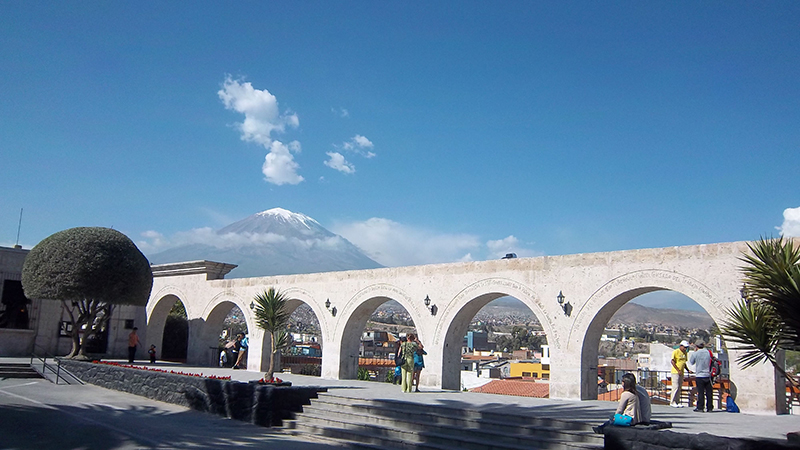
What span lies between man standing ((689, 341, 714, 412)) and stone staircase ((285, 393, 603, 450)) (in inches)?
140

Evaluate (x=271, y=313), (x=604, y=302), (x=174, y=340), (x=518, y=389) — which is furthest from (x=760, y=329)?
(x=174, y=340)

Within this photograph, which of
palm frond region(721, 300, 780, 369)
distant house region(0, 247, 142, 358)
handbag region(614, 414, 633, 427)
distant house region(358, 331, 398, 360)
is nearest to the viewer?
palm frond region(721, 300, 780, 369)

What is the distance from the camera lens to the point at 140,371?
1575 cm

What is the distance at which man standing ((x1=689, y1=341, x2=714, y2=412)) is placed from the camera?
429 inches

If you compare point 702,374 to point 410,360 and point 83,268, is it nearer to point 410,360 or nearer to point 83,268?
point 410,360

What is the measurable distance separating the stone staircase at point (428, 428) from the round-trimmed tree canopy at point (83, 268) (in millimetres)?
10276

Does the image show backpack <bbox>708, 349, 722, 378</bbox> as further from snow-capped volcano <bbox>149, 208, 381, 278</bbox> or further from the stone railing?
snow-capped volcano <bbox>149, 208, 381, 278</bbox>

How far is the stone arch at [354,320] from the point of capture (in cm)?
1764

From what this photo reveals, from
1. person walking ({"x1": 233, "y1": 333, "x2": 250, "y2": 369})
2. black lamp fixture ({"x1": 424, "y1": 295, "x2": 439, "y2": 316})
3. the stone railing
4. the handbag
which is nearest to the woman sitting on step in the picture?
the handbag

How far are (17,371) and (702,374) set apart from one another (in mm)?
17937

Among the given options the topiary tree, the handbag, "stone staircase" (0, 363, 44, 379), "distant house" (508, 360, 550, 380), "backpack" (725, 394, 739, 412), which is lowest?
"distant house" (508, 360, 550, 380)

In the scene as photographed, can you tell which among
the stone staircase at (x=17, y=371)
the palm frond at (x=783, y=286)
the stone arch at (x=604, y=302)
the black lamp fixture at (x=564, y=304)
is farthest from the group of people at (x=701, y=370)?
the stone staircase at (x=17, y=371)

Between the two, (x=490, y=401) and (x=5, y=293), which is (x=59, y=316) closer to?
(x=5, y=293)

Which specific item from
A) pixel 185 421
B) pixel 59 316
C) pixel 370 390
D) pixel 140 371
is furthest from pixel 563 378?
pixel 59 316
